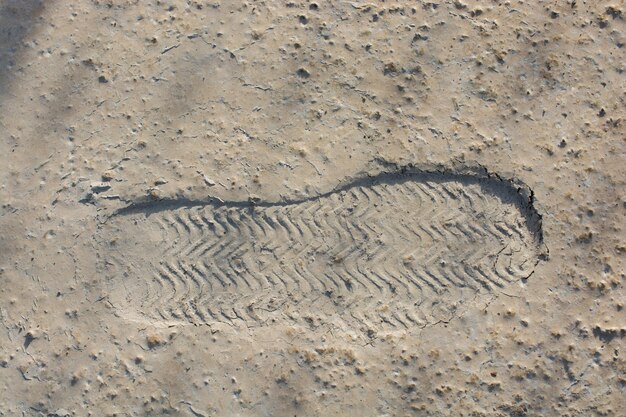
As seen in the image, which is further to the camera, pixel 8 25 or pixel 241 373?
pixel 8 25

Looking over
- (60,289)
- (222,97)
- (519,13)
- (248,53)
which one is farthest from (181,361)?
(519,13)

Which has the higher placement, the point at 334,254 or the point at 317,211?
the point at 317,211

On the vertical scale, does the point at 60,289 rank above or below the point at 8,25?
below

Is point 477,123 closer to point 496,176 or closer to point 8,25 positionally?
point 496,176
